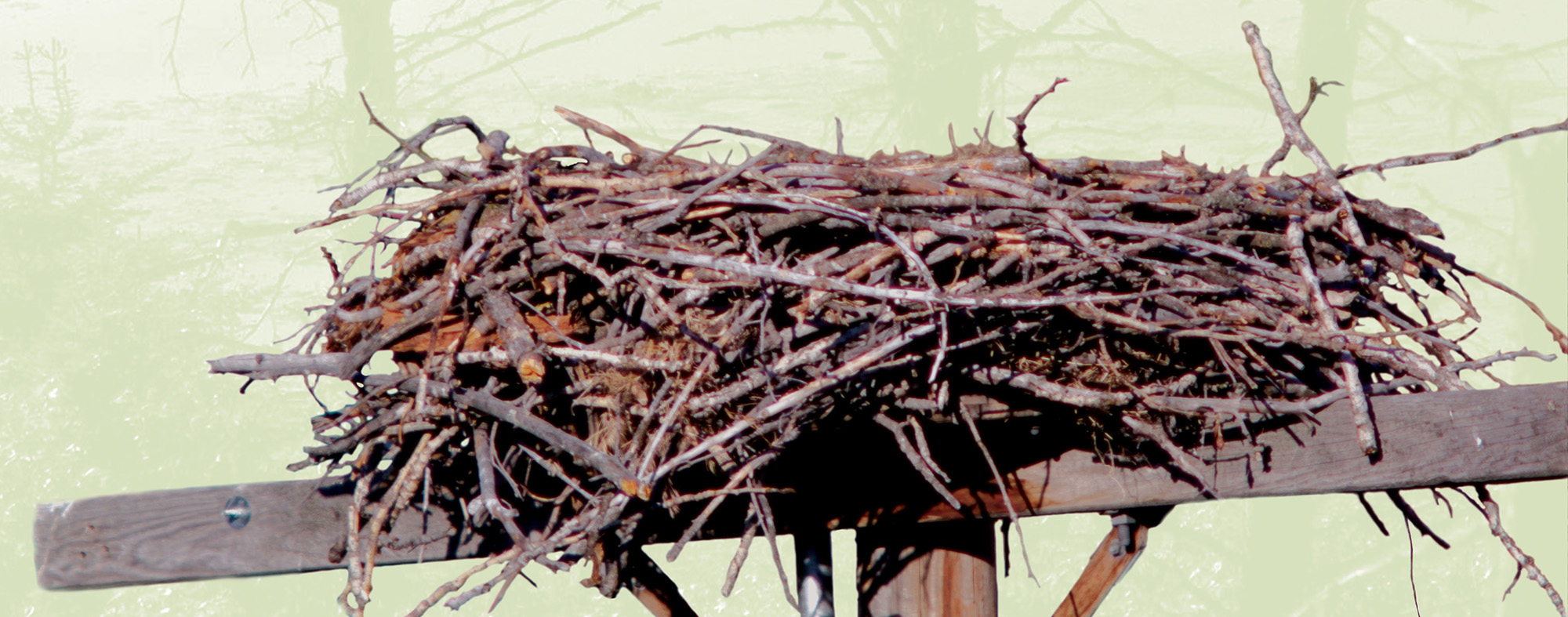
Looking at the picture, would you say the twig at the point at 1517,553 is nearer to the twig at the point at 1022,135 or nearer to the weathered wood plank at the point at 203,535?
the twig at the point at 1022,135

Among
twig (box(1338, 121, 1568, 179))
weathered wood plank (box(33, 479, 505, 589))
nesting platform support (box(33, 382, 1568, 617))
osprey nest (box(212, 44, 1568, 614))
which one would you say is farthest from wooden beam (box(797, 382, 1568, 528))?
weathered wood plank (box(33, 479, 505, 589))

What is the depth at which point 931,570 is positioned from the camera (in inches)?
108

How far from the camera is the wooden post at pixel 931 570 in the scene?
2736mm

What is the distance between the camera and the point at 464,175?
95.3 inches

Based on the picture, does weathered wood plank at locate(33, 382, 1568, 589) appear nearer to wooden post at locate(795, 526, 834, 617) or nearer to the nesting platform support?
the nesting platform support

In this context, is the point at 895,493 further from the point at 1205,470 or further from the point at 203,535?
the point at 203,535

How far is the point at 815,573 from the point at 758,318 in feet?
3.02

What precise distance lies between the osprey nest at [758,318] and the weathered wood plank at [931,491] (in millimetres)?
129

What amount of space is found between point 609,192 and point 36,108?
15.4 m

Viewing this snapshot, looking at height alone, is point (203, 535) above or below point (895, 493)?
below

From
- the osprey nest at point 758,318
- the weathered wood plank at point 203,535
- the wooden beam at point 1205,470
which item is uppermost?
the osprey nest at point 758,318

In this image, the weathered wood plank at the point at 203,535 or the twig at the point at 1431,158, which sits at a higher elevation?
the twig at the point at 1431,158

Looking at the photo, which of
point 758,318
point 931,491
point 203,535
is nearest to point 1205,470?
point 931,491

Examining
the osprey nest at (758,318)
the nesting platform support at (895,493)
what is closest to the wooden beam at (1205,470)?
the nesting platform support at (895,493)
